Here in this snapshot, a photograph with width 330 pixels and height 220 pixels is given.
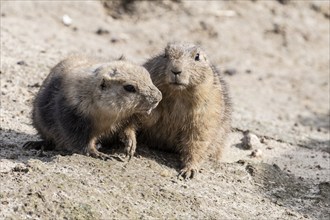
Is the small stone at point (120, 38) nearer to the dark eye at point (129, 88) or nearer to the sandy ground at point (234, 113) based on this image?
the sandy ground at point (234, 113)

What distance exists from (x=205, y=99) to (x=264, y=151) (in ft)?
7.60

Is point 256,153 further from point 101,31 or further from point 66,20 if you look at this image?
point 66,20

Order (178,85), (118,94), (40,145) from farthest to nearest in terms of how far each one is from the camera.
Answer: (40,145) → (178,85) → (118,94)

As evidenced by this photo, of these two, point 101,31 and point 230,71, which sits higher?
point 101,31

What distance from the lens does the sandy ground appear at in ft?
21.1

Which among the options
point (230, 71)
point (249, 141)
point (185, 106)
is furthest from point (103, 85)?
point (230, 71)

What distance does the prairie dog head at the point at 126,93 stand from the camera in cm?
703

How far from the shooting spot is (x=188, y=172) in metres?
7.50

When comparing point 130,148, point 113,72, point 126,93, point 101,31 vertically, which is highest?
point 113,72

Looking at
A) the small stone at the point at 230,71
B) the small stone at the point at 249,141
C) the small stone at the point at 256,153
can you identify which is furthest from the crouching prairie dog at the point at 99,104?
the small stone at the point at 230,71

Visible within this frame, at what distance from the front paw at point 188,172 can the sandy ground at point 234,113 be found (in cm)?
9

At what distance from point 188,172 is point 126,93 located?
103 centimetres

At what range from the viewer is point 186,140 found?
25.5 ft

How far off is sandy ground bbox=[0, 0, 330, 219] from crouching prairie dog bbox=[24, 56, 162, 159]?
235 mm
